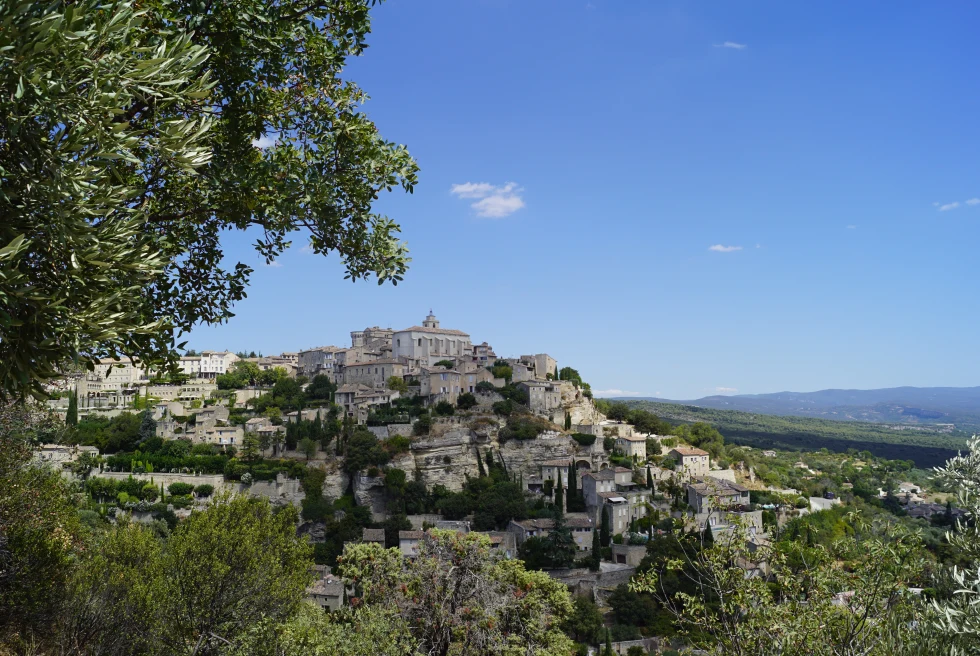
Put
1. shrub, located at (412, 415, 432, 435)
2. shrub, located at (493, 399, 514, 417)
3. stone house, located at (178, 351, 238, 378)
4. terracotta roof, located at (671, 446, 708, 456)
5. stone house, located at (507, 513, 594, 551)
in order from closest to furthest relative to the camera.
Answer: stone house, located at (507, 513, 594, 551)
shrub, located at (412, 415, 432, 435)
terracotta roof, located at (671, 446, 708, 456)
shrub, located at (493, 399, 514, 417)
stone house, located at (178, 351, 238, 378)

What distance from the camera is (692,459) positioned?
54.2m

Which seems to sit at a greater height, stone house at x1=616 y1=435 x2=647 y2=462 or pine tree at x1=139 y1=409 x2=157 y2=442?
pine tree at x1=139 y1=409 x2=157 y2=442

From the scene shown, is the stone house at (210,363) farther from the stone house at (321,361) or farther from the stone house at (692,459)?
the stone house at (692,459)

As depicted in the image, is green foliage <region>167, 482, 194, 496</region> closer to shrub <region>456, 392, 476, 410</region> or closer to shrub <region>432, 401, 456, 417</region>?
shrub <region>432, 401, 456, 417</region>

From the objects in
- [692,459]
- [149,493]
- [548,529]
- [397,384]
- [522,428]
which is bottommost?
[548,529]

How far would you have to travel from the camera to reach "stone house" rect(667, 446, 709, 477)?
53500 millimetres

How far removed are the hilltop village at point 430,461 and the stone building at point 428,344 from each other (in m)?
0.24

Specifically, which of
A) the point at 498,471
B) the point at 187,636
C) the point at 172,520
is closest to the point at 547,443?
the point at 498,471

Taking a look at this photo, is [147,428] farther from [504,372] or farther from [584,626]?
[584,626]

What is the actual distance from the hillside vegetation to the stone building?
62223mm

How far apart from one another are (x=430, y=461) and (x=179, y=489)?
58.6 feet

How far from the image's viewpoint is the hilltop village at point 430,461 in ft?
138

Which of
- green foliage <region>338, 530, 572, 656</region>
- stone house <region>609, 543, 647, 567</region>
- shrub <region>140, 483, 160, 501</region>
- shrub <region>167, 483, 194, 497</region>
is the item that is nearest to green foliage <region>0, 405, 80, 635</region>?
green foliage <region>338, 530, 572, 656</region>

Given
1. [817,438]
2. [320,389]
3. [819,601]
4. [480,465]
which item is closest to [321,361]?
[320,389]
